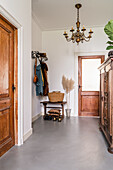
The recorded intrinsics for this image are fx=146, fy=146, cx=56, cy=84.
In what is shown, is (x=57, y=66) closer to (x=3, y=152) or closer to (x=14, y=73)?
(x=14, y=73)

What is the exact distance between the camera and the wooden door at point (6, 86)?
2150mm

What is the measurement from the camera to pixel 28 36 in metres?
2.94

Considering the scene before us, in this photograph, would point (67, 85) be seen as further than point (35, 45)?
Yes

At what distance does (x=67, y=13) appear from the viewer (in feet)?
13.3

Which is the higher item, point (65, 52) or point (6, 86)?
point (65, 52)

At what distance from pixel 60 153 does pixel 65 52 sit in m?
3.57

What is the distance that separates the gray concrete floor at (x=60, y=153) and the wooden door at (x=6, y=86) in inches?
8.6

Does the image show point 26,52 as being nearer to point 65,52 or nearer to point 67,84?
point 67,84

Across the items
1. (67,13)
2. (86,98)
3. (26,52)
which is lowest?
(86,98)

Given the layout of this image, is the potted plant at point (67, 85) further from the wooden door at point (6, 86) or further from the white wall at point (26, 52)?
the wooden door at point (6, 86)

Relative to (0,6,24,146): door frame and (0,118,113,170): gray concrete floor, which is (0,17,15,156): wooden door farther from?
(0,118,113,170): gray concrete floor

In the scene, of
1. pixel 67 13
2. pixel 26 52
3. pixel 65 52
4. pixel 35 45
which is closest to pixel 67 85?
pixel 65 52

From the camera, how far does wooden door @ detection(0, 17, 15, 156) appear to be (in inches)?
84.7

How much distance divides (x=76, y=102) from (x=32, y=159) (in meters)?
3.15
